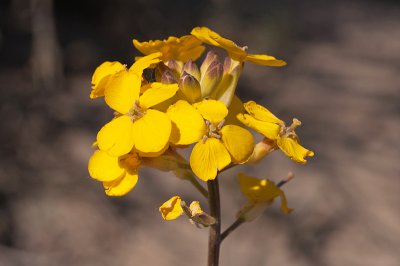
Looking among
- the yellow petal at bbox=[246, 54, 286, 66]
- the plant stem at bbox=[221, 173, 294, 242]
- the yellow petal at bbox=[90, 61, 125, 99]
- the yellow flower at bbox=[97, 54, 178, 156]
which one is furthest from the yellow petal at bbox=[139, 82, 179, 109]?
the plant stem at bbox=[221, 173, 294, 242]

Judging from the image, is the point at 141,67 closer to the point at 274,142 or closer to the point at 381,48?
the point at 274,142

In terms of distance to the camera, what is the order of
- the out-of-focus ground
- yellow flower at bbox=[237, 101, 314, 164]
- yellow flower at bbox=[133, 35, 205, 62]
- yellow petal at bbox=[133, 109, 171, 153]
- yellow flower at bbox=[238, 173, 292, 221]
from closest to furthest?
yellow petal at bbox=[133, 109, 171, 153]
yellow flower at bbox=[237, 101, 314, 164]
yellow flower at bbox=[133, 35, 205, 62]
yellow flower at bbox=[238, 173, 292, 221]
the out-of-focus ground

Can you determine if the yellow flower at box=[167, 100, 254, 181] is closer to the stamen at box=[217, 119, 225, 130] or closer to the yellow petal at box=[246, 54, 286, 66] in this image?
the stamen at box=[217, 119, 225, 130]

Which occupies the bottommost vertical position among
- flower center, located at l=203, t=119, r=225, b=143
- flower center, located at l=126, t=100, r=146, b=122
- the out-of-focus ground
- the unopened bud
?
the out-of-focus ground

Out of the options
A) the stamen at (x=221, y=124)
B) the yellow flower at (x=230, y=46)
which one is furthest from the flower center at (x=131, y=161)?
the yellow flower at (x=230, y=46)

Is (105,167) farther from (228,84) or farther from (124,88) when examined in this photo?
(228,84)

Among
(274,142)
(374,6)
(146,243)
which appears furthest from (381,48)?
(274,142)

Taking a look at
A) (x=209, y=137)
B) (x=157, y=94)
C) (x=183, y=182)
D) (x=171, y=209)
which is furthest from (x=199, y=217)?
(x=183, y=182)
